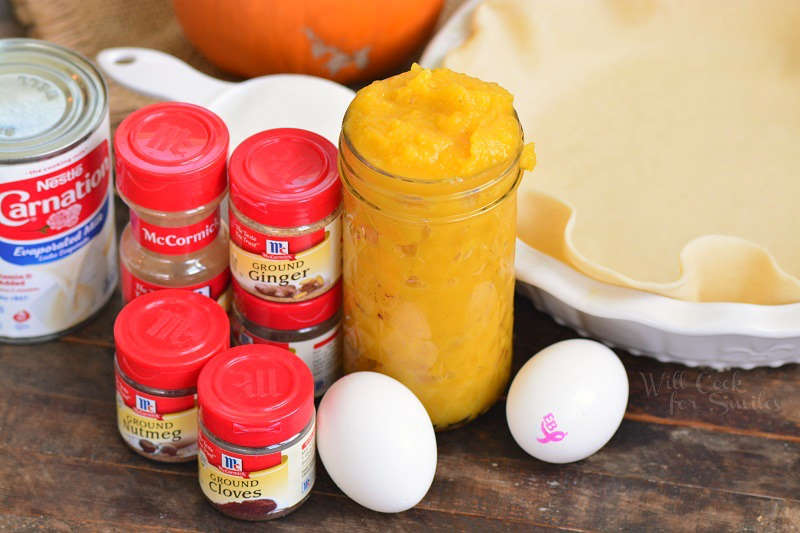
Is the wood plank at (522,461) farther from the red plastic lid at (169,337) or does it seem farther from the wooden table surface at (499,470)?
the red plastic lid at (169,337)

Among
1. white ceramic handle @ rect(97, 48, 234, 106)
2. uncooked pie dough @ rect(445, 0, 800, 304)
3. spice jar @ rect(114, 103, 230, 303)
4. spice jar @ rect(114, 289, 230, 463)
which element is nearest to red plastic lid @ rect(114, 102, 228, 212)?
spice jar @ rect(114, 103, 230, 303)

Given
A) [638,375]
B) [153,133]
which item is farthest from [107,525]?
[638,375]

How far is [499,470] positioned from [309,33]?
→ 650 millimetres

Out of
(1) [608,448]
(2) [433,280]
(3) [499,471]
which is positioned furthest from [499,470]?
(2) [433,280]

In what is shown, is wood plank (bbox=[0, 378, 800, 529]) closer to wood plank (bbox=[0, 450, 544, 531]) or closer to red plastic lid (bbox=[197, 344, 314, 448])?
wood plank (bbox=[0, 450, 544, 531])

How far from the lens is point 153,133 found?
44.3 inches

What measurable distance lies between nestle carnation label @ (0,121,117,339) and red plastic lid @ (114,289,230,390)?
5.5 inches

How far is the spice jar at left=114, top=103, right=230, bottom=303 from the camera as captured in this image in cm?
109

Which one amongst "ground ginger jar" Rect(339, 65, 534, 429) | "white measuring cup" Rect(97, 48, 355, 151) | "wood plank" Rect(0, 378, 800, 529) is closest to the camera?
"ground ginger jar" Rect(339, 65, 534, 429)

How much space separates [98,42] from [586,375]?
96 cm

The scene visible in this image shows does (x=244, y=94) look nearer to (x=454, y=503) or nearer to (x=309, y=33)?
(x=309, y=33)

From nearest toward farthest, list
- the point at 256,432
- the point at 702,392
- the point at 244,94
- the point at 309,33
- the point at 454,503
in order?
the point at 256,432
the point at 454,503
the point at 702,392
the point at 244,94
the point at 309,33

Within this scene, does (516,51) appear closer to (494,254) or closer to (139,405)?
(494,254)

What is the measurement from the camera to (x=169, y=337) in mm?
1090
